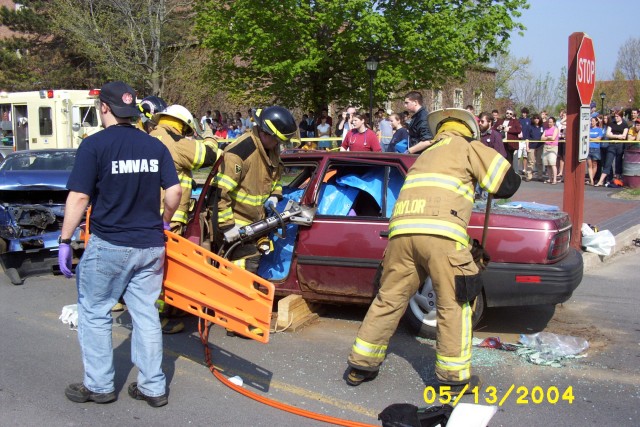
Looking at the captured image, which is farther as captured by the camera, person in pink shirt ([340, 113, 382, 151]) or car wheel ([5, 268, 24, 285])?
person in pink shirt ([340, 113, 382, 151])

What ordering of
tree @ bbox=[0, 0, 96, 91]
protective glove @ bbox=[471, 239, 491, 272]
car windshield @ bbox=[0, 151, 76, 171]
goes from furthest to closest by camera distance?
tree @ bbox=[0, 0, 96, 91], car windshield @ bbox=[0, 151, 76, 171], protective glove @ bbox=[471, 239, 491, 272]

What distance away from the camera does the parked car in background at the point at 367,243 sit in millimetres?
4930

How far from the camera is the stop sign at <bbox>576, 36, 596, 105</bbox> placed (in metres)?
6.84

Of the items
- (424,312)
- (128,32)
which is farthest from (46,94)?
(424,312)

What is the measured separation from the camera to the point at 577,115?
278 inches

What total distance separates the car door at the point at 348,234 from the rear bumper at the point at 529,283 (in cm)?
88

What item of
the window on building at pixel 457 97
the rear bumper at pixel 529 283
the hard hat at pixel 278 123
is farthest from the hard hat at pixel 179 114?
the window on building at pixel 457 97

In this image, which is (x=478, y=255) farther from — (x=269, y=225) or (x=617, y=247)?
(x=617, y=247)

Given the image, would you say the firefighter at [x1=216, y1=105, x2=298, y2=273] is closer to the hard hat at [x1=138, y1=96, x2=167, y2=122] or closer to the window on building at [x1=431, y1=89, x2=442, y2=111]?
the hard hat at [x1=138, y1=96, x2=167, y2=122]

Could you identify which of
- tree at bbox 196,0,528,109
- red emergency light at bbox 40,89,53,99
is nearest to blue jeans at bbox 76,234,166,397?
tree at bbox 196,0,528,109

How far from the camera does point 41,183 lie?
27.6 ft

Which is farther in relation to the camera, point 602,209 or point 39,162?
point 602,209

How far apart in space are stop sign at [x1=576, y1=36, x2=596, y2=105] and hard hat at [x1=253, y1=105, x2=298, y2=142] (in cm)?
344
